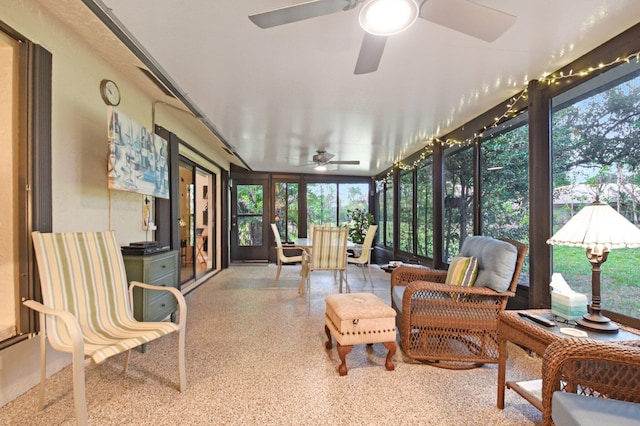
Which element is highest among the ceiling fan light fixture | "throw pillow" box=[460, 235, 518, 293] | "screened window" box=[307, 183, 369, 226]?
the ceiling fan light fixture

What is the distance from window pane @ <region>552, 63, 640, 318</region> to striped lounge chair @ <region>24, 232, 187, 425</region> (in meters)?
A: 2.89

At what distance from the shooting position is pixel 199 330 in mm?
2867

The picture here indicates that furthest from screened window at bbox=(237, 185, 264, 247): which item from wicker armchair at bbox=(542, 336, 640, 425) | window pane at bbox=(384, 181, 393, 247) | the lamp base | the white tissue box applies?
wicker armchair at bbox=(542, 336, 640, 425)

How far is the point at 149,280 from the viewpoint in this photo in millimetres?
2371

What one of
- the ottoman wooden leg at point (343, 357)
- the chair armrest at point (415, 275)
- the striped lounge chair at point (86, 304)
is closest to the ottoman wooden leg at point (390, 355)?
the ottoman wooden leg at point (343, 357)

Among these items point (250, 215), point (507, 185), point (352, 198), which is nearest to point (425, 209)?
point (507, 185)

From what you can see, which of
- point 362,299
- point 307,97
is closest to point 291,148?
point 307,97

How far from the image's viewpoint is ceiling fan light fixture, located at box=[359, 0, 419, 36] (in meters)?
1.32

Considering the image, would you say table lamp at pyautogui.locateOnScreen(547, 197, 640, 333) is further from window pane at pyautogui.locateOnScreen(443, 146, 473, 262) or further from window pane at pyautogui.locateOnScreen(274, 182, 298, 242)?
window pane at pyautogui.locateOnScreen(274, 182, 298, 242)

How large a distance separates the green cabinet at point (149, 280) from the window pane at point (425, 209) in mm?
3687

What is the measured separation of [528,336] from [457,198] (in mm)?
2670

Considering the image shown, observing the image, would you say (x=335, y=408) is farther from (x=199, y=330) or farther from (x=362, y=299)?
(x=199, y=330)

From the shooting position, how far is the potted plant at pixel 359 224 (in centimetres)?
729

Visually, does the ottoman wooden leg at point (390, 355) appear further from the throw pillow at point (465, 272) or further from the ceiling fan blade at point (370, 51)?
the ceiling fan blade at point (370, 51)
